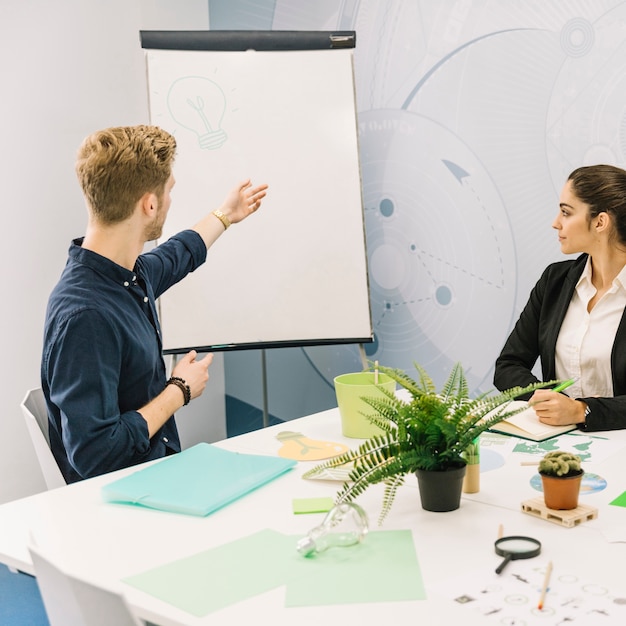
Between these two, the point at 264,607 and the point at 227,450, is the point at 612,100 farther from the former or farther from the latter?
the point at 264,607

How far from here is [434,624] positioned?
935 mm

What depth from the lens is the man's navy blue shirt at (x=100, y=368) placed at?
5.32 feet

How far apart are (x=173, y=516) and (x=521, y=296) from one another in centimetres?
205

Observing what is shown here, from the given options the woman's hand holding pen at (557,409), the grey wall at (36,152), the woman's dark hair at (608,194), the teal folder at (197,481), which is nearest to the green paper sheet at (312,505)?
the teal folder at (197,481)

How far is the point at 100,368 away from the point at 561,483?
948 mm

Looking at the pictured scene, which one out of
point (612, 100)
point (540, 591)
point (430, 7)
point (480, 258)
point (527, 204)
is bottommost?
point (540, 591)

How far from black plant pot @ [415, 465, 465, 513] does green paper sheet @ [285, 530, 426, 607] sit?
103 millimetres

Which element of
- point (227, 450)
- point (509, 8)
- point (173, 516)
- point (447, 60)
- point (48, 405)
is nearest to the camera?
point (173, 516)

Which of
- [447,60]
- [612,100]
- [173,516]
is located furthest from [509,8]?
[173,516]

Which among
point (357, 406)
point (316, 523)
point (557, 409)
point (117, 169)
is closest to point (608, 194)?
point (557, 409)

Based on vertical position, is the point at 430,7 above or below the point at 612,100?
above

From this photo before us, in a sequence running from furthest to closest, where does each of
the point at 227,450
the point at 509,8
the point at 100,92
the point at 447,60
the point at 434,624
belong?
the point at 100,92
the point at 447,60
the point at 509,8
the point at 227,450
the point at 434,624

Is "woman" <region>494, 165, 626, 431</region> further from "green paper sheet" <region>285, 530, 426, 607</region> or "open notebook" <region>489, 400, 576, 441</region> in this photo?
"green paper sheet" <region>285, 530, 426, 607</region>

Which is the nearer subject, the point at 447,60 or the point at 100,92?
the point at 447,60
